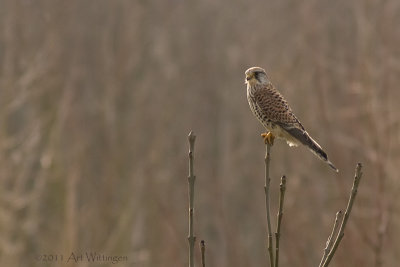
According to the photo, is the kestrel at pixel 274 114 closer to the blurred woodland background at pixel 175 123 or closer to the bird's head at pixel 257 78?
the bird's head at pixel 257 78

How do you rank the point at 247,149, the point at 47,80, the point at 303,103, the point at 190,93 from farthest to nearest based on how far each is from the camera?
the point at 190,93
the point at 247,149
the point at 303,103
the point at 47,80

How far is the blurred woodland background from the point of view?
13008 mm

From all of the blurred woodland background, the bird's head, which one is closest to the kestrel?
the bird's head

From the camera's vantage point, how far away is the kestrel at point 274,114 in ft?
16.3

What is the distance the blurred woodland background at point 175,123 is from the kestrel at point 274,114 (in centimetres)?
548

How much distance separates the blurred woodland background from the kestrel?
5.48 meters

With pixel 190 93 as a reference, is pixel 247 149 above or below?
below

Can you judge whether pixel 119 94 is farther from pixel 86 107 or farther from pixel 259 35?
pixel 259 35

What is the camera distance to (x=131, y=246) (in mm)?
18047

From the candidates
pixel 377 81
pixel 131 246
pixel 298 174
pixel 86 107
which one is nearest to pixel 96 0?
pixel 86 107

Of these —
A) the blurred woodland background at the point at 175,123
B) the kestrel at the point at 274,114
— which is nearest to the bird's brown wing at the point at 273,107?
the kestrel at the point at 274,114

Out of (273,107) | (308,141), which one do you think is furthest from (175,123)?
(308,141)

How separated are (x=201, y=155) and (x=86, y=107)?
3.11 m

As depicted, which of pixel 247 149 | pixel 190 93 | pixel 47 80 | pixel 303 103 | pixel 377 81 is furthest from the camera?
pixel 190 93
